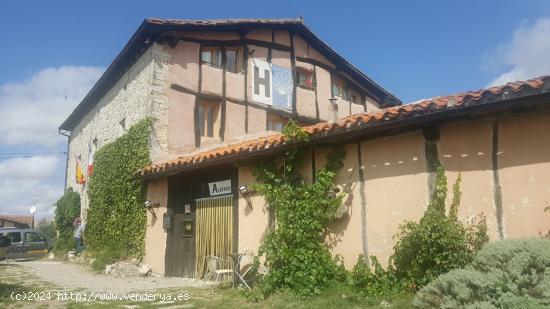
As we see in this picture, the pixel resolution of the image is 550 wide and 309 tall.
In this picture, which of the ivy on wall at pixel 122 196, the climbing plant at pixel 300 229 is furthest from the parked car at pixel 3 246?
the climbing plant at pixel 300 229

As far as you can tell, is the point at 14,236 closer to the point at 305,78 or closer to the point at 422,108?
the point at 305,78

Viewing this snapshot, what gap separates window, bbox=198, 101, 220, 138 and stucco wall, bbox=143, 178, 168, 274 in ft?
8.65

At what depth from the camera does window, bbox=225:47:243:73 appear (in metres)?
15.2

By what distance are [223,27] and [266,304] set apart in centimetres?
1065

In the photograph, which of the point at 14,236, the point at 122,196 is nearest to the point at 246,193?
the point at 122,196

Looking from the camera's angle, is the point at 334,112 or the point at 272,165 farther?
the point at 334,112

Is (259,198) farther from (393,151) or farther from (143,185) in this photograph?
(143,185)

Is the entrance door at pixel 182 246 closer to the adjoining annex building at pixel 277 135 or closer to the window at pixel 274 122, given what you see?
the adjoining annex building at pixel 277 135

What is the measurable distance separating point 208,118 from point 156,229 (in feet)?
14.0

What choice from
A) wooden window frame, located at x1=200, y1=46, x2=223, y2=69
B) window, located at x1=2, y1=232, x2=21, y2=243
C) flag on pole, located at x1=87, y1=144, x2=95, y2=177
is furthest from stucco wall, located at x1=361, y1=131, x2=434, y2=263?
window, located at x1=2, y1=232, x2=21, y2=243

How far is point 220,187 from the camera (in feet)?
34.1

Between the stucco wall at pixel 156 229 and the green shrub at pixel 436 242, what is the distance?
7521 millimetres

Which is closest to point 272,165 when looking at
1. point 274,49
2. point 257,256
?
point 257,256

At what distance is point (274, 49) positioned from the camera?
1619 centimetres
